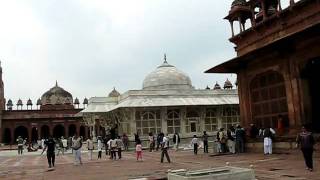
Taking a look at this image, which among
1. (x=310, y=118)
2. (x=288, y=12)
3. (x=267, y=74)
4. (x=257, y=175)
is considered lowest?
(x=257, y=175)

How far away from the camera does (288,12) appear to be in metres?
21.4

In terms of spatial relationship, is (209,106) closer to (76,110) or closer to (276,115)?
(276,115)

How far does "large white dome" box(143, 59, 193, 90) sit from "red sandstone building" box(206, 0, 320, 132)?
66.6 feet

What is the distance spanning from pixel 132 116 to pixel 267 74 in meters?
17.9

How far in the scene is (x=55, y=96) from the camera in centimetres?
7831

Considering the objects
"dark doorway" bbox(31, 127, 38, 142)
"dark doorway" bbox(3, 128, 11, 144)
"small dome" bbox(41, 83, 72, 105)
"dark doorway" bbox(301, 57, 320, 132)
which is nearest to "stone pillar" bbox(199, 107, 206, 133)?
"dark doorway" bbox(301, 57, 320, 132)

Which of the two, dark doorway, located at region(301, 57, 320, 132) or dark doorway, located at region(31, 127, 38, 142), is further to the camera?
dark doorway, located at region(31, 127, 38, 142)

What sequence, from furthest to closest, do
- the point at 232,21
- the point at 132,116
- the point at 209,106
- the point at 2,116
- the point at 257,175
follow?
the point at 2,116
the point at 209,106
the point at 132,116
the point at 232,21
the point at 257,175

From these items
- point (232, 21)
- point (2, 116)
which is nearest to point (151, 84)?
point (232, 21)

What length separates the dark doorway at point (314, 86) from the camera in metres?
19.0

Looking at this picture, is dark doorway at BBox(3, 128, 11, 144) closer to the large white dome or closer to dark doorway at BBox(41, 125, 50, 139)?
dark doorway at BBox(41, 125, 50, 139)

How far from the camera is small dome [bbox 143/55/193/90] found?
45.8 metres

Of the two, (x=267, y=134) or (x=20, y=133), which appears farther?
(x=20, y=133)

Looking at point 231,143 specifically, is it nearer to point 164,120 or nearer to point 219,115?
point 164,120
